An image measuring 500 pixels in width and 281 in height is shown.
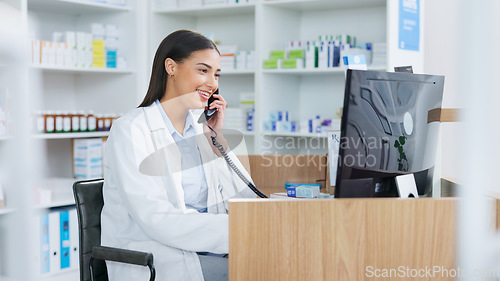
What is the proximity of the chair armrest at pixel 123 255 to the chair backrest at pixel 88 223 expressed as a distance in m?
0.16

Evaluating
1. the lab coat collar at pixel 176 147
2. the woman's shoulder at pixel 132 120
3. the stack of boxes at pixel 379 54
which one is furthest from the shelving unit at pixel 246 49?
the woman's shoulder at pixel 132 120

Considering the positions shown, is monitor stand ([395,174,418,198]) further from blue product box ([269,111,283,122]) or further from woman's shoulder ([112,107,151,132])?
blue product box ([269,111,283,122])

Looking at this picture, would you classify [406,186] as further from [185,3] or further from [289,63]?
[185,3]

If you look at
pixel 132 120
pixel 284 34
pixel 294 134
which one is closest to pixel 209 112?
pixel 132 120

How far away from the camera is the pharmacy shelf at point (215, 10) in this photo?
12.9 ft

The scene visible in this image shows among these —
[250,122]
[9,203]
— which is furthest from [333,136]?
[250,122]

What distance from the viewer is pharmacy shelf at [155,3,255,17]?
3.94 m

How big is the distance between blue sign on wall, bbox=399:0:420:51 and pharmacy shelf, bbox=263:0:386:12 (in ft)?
0.64

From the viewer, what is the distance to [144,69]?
13.2ft

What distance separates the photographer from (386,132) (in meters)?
1.38

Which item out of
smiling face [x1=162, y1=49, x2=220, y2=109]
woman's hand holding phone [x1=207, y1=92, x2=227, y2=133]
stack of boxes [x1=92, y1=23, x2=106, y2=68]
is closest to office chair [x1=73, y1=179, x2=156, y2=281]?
smiling face [x1=162, y1=49, x2=220, y2=109]

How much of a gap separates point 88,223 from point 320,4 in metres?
2.50

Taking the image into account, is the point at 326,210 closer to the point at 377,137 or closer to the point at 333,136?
the point at 377,137

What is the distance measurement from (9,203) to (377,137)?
1.02m
